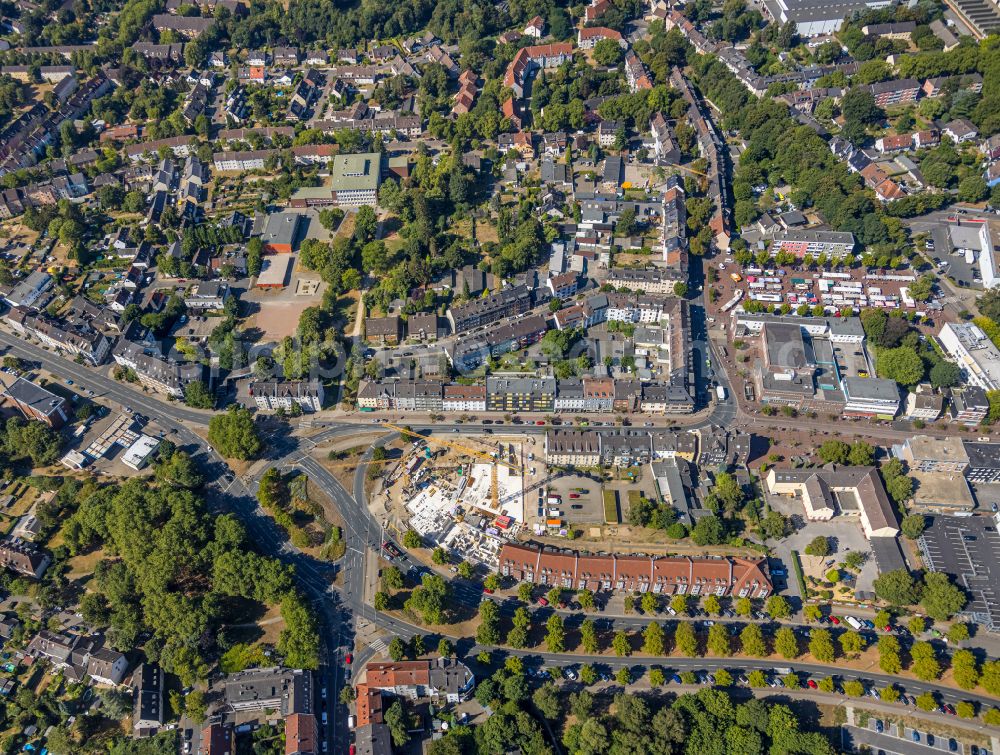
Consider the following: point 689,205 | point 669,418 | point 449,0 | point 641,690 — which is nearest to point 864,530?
point 669,418

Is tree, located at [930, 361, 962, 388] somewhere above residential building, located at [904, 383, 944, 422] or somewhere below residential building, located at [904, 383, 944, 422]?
above

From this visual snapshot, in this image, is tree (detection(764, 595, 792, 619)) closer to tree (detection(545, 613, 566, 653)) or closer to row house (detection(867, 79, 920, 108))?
tree (detection(545, 613, 566, 653))

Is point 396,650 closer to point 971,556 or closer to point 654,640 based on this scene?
point 654,640

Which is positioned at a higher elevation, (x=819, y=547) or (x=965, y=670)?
(x=819, y=547)

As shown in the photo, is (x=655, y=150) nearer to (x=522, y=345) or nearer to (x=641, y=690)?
(x=522, y=345)

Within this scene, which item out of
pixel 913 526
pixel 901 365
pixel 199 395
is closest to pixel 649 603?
pixel 913 526

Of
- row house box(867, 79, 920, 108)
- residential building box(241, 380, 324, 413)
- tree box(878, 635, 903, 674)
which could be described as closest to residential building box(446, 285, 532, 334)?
residential building box(241, 380, 324, 413)

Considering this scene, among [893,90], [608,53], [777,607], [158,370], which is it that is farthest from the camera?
[608,53]
